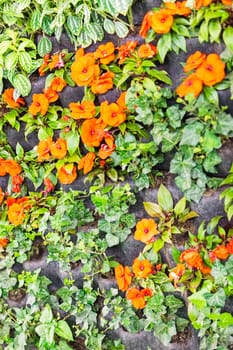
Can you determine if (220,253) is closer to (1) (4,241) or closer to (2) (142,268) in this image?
(2) (142,268)

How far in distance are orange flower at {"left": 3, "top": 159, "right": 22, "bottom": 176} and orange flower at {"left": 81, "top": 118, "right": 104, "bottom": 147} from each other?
366mm

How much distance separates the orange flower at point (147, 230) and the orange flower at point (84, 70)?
1.71 feet

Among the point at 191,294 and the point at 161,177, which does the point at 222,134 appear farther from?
the point at 191,294

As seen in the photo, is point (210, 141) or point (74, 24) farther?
point (74, 24)

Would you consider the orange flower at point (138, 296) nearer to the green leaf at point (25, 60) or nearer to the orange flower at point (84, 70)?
the orange flower at point (84, 70)

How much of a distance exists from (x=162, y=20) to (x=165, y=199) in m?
0.58

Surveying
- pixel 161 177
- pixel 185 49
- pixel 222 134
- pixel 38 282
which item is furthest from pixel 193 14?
pixel 38 282

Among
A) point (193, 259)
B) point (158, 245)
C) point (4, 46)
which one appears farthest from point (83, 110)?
point (193, 259)

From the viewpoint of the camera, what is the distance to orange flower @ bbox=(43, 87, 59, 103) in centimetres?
198

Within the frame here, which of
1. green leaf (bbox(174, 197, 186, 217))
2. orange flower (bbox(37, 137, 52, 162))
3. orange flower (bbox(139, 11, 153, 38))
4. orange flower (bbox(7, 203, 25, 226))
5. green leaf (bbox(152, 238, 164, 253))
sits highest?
orange flower (bbox(139, 11, 153, 38))

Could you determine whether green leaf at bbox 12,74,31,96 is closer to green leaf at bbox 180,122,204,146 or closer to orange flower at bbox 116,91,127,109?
orange flower at bbox 116,91,127,109

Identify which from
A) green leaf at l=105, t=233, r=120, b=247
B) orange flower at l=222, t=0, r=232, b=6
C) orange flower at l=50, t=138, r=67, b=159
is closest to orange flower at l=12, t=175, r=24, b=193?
orange flower at l=50, t=138, r=67, b=159

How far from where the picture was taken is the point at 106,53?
183cm

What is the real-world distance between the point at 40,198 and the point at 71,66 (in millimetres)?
531
